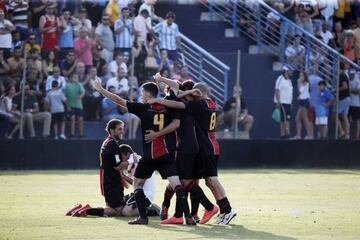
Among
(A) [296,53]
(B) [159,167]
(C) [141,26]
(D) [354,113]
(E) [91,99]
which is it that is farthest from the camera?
(A) [296,53]

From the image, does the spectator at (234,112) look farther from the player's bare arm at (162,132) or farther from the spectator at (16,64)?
the player's bare arm at (162,132)

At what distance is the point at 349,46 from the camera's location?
31609 millimetres

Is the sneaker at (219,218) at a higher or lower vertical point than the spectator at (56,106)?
lower

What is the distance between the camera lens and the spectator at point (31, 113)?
24.6 m

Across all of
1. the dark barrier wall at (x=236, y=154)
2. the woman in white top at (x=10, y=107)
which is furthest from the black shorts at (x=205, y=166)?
the woman in white top at (x=10, y=107)

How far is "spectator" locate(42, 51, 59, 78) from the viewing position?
83.4 feet

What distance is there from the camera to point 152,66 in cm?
2702

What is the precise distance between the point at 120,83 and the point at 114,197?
11.4m

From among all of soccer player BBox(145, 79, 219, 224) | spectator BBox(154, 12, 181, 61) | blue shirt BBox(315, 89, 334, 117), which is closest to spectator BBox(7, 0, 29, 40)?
spectator BBox(154, 12, 181, 61)

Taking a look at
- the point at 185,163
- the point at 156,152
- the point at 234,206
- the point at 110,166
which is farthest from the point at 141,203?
the point at 234,206

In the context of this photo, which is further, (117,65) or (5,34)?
(117,65)

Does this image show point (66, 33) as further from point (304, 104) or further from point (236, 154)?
point (304, 104)

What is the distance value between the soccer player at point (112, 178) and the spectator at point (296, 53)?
16.2m

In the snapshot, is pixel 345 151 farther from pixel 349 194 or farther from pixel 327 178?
pixel 349 194
